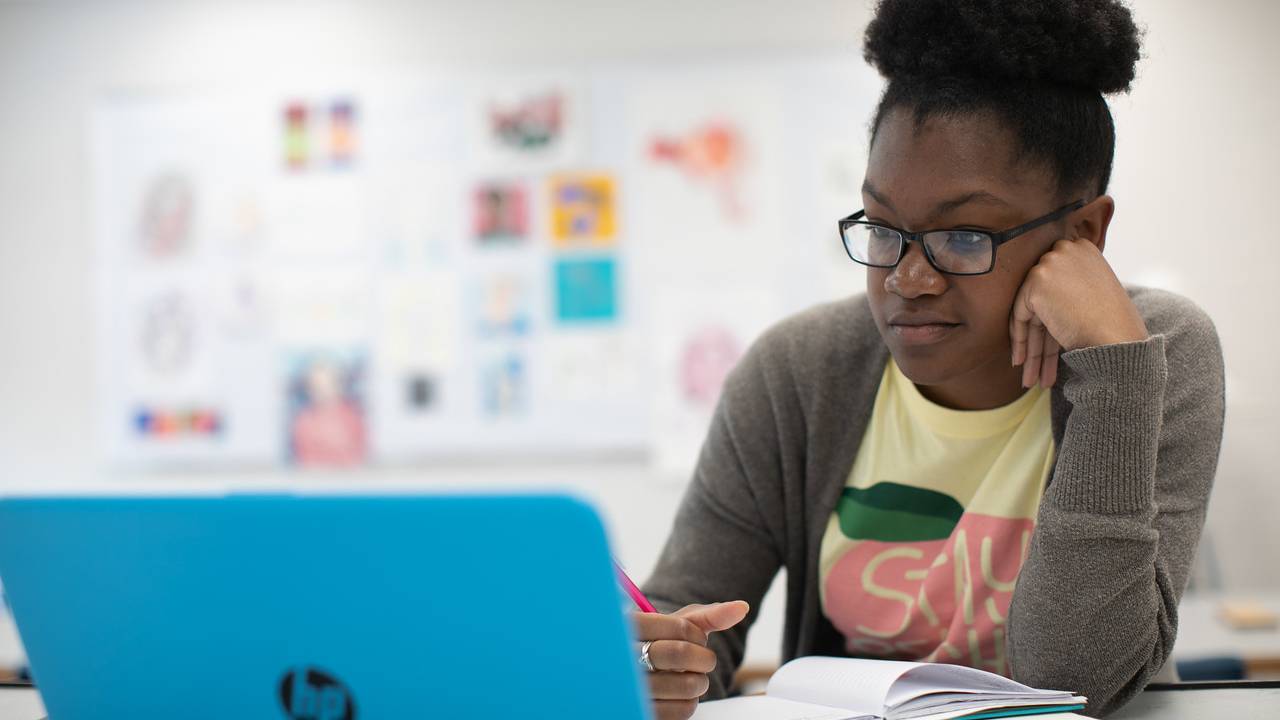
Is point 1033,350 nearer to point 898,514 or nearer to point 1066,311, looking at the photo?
point 1066,311

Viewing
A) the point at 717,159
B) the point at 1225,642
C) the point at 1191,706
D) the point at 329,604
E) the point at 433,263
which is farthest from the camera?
the point at 433,263

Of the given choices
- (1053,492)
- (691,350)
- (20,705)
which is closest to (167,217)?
(691,350)

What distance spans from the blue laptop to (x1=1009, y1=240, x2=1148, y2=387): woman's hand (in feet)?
2.34

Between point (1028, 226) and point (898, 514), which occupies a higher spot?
point (1028, 226)

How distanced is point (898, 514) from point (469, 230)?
2.37 m

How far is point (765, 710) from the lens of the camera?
38.3 inches

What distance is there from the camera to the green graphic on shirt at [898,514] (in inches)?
51.9

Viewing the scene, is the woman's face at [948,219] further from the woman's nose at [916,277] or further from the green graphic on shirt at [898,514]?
the green graphic on shirt at [898,514]

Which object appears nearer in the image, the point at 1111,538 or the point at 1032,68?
the point at 1111,538

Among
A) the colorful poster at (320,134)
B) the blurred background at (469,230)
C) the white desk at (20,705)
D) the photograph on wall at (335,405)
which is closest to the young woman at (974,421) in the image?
the white desk at (20,705)

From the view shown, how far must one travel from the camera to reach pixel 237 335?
355 cm

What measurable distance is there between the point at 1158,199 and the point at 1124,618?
253 cm

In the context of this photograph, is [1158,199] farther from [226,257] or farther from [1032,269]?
[226,257]

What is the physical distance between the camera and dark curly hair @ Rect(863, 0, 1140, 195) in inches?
46.0
